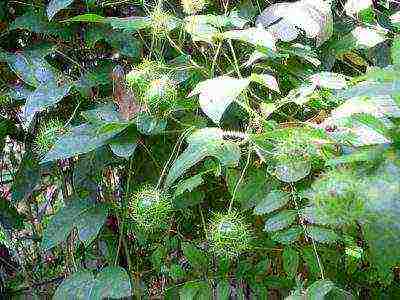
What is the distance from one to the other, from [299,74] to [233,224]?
1.23ft

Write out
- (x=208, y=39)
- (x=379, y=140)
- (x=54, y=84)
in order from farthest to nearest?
(x=54, y=84) → (x=208, y=39) → (x=379, y=140)

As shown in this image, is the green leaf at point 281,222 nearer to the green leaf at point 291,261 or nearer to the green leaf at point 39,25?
the green leaf at point 291,261

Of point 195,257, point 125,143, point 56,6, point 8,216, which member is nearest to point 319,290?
point 195,257

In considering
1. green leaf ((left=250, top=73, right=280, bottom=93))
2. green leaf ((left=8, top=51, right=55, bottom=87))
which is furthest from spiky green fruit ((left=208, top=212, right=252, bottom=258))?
green leaf ((left=8, top=51, right=55, bottom=87))

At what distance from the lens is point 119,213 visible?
1381mm

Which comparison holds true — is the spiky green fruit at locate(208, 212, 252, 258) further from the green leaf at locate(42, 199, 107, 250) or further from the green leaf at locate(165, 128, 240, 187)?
the green leaf at locate(42, 199, 107, 250)

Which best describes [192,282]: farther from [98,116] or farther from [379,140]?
[379,140]

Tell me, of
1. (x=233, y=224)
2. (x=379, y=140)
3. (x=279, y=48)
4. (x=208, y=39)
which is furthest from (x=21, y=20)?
(x=379, y=140)

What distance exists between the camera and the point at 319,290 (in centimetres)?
96

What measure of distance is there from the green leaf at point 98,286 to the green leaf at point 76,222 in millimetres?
79

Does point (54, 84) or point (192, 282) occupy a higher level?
point (54, 84)

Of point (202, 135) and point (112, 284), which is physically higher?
point (202, 135)

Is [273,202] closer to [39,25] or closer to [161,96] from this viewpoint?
[161,96]

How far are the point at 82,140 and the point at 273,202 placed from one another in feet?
1.23
